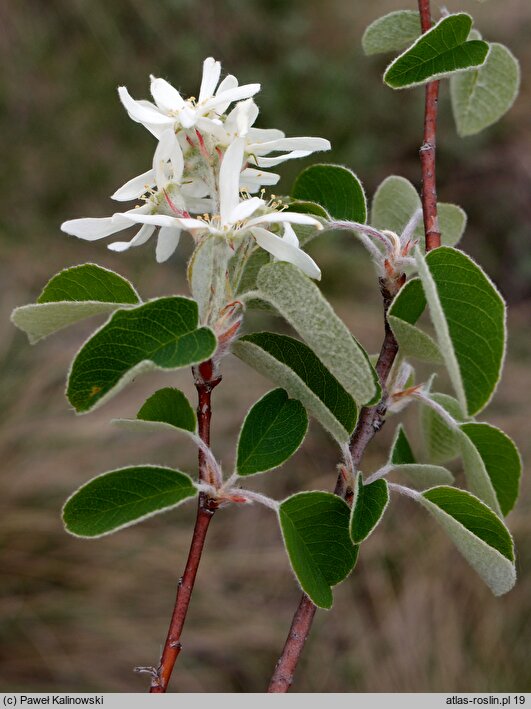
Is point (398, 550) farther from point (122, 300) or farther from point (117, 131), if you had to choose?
point (117, 131)

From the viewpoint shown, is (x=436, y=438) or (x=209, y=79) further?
(x=436, y=438)

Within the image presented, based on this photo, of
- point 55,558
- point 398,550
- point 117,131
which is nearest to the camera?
point 55,558

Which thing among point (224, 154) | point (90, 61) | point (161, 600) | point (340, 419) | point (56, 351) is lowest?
point (161, 600)

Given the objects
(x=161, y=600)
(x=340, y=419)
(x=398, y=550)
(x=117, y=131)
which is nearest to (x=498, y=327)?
(x=340, y=419)

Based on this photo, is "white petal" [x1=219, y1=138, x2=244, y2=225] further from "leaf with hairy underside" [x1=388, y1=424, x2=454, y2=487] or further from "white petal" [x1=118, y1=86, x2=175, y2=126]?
"leaf with hairy underside" [x1=388, y1=424, x2=454, y2=487]

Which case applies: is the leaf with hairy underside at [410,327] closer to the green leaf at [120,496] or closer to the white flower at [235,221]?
the white flower at [235,221]

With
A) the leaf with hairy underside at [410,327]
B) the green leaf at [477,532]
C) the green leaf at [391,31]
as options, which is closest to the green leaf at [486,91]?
the green leaf at [391,31]

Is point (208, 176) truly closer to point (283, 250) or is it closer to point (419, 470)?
point (283, 250)

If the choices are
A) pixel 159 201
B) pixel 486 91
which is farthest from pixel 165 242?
pixel 486 91
